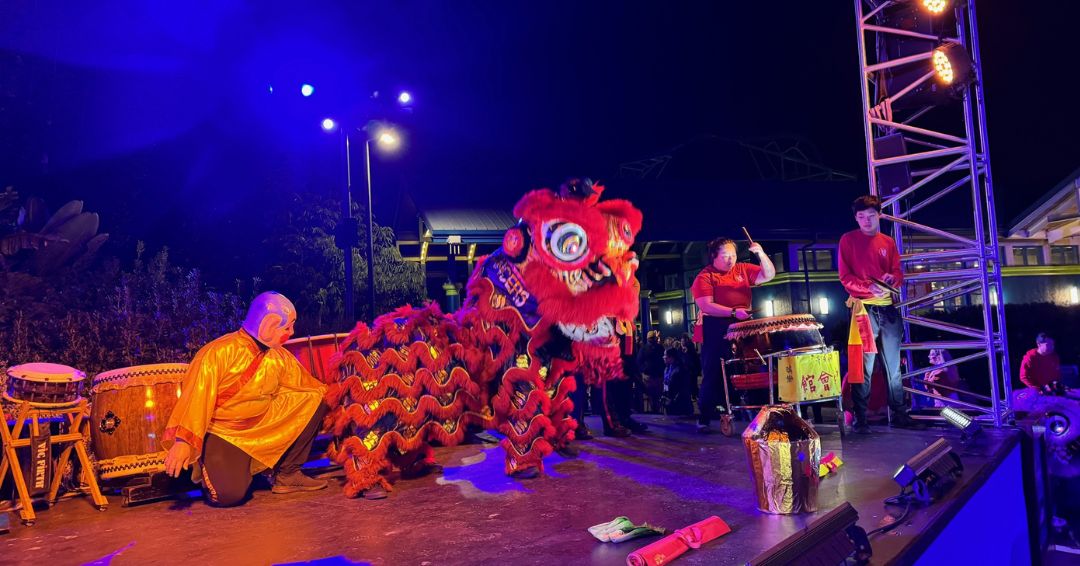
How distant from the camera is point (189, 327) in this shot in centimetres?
682

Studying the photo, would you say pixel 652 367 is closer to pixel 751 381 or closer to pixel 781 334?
pixel 751 381

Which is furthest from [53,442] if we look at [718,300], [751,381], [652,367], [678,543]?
[652,367]

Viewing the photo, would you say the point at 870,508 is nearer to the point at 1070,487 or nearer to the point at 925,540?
the point at 925,540

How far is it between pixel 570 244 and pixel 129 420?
278 centimetres

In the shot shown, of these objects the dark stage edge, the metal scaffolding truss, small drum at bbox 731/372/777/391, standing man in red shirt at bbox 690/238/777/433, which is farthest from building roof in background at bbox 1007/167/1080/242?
small drum at bbox 731/372/777/391

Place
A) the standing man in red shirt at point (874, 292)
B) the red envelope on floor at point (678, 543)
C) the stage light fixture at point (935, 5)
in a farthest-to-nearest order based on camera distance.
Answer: the stage light fixture at point (935, 5) → the standing man in red shirt at point (874, 292) → the red envelope on floor at point (678, 543)

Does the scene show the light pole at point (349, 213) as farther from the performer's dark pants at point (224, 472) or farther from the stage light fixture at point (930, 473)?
the stage light fixture at point (930, 473)

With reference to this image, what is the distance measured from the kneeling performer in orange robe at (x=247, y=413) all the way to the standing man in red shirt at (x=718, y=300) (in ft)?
9.22

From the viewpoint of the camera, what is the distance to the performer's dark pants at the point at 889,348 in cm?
486

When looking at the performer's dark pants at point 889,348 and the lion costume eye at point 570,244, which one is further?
the performer's dark pants at point 889,348

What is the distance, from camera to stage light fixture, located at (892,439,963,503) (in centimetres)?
252

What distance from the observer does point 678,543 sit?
2174mm

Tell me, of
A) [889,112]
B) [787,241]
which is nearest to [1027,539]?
[889,112]

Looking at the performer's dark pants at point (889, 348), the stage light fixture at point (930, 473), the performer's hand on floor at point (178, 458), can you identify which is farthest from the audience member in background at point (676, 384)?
the performer's hand on floor at point (178, 458)
